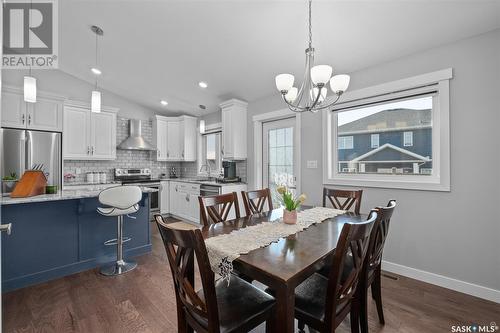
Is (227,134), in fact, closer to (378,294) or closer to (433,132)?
(433,132)

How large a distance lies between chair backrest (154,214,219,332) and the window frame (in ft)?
7.84

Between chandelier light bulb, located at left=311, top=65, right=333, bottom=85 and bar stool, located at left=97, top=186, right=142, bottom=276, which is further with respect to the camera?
bar stool, located at left=97, top=186, right=142, bottom=276

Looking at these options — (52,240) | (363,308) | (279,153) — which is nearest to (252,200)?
(363,308)

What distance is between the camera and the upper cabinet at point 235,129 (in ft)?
13.9

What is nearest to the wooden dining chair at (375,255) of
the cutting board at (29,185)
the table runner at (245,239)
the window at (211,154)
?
the table runner at (245,239)

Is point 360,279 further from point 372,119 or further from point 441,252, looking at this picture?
point 372,119

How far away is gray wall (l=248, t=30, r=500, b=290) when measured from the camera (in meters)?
2.15

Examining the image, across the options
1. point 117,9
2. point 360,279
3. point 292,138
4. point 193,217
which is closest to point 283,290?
point 360,279

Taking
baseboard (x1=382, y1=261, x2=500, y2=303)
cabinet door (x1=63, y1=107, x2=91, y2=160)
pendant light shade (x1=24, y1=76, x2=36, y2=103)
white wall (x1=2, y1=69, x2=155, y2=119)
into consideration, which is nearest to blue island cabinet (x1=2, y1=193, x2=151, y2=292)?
pendant light shade (x1=24, y1=76, x2=36, y2=103)

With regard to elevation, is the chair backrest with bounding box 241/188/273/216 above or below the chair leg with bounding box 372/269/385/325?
above

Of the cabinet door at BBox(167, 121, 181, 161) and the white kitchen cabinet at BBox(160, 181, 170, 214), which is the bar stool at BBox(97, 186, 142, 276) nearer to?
the white kitchen cabinet at BBox(160, 181, 170, 214)

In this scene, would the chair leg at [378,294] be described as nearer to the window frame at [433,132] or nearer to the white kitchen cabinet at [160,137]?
the window frame at [433,132]

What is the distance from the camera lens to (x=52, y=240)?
2574 millimetres

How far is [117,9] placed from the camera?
8.93 feet
